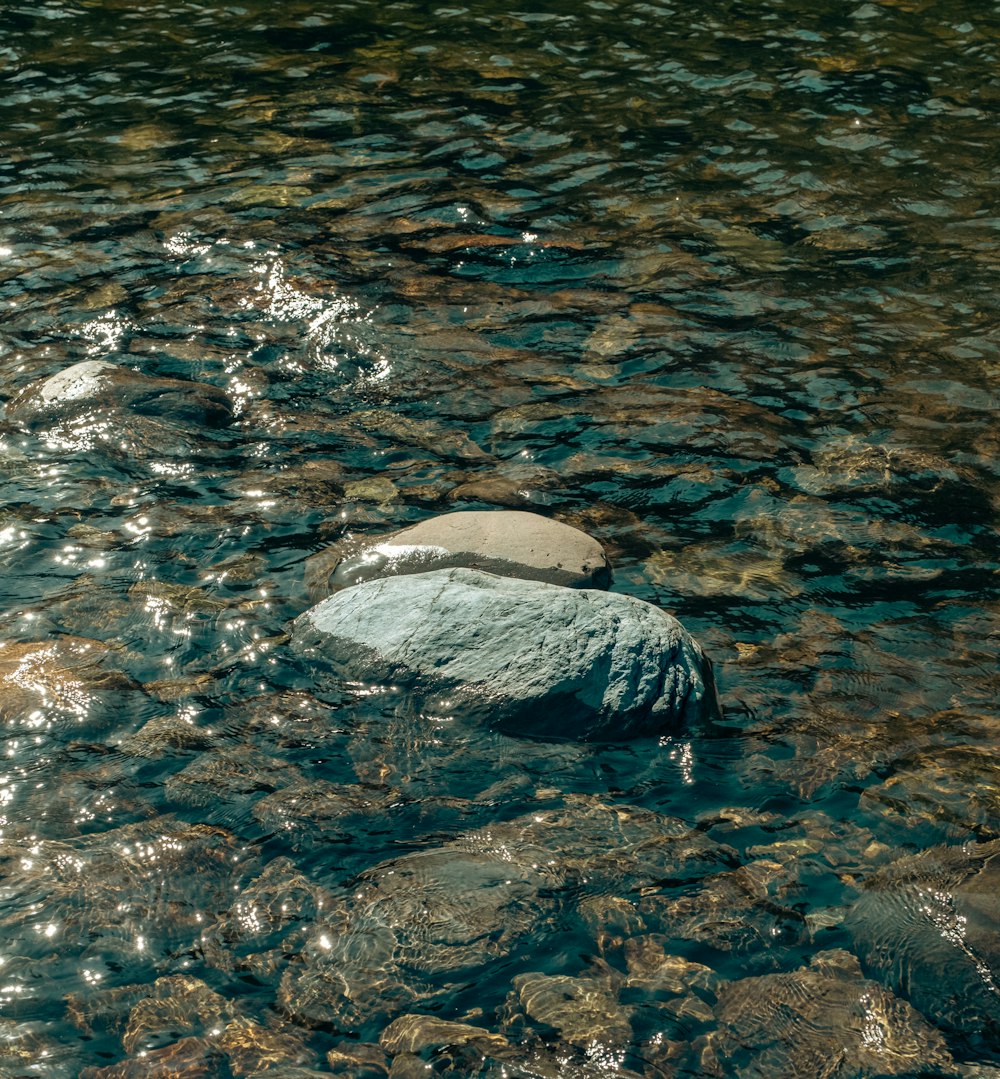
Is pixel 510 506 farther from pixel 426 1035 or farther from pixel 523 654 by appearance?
pixel 426 1035

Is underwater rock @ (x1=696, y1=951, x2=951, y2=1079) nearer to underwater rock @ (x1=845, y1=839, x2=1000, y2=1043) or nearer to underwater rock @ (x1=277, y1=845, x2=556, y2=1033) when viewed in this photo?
underwater rock @ (x1=845, y1=839, x2=1000, y2=1043)

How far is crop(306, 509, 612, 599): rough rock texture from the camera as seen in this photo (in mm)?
6176

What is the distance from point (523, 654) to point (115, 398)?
352 cm

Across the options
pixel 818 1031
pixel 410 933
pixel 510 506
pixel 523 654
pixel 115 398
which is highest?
pixel 115 398

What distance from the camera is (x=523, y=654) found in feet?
18.0

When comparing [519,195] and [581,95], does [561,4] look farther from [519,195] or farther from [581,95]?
[519,195]

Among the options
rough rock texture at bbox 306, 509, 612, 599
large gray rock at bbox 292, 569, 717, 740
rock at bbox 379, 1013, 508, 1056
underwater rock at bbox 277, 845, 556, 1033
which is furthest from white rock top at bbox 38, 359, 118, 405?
rock at bbox 379, 1013, 508, 1056

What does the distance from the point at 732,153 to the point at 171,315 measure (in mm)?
5232

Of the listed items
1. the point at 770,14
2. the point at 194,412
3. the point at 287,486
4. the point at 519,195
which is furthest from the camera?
the point at 770,14

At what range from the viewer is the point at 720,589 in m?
6.37

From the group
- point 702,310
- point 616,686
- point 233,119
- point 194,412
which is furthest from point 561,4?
point 616,686

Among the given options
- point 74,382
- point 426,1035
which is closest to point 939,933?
point 426,1035

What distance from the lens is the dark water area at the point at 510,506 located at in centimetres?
433

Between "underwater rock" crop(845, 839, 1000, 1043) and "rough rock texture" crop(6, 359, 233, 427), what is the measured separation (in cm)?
475
